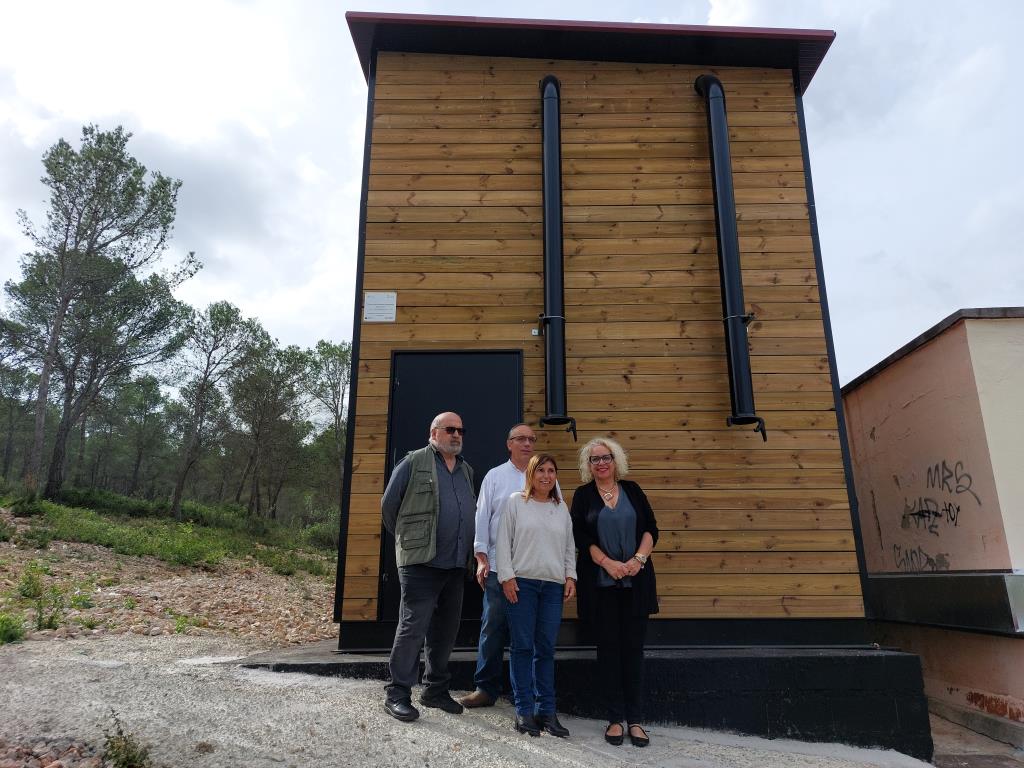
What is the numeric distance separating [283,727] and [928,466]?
5.84 meters

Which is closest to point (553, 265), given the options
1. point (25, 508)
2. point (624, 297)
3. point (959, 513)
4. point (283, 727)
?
point (624, 297)

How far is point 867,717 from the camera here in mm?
3951

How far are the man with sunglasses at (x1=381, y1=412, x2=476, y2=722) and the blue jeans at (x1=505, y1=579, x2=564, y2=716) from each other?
1.35 feet

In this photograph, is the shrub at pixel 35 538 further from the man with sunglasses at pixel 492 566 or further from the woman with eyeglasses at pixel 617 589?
the woman with eyeglasses at pixel 617 589

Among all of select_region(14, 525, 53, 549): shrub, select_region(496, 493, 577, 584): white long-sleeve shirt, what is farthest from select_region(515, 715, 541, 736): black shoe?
select_region(14, 525, 53, 549): shrub

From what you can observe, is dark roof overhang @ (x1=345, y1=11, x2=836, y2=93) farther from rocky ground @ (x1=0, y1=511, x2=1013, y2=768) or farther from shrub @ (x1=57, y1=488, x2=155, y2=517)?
shrub @ (x1=57, y1=488, x2=155, y2=517)

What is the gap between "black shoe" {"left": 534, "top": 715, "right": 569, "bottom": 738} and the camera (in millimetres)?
3307

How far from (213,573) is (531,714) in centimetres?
1002

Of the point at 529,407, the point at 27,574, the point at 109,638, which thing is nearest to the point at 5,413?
the point at 27,574

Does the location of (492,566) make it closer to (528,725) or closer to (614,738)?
(528,725)

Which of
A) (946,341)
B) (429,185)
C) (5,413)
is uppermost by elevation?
(5,413)

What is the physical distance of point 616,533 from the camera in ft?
11.7

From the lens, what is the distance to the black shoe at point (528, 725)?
10.6 feet

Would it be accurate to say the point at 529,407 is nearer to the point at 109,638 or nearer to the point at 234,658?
the point at 234,658
